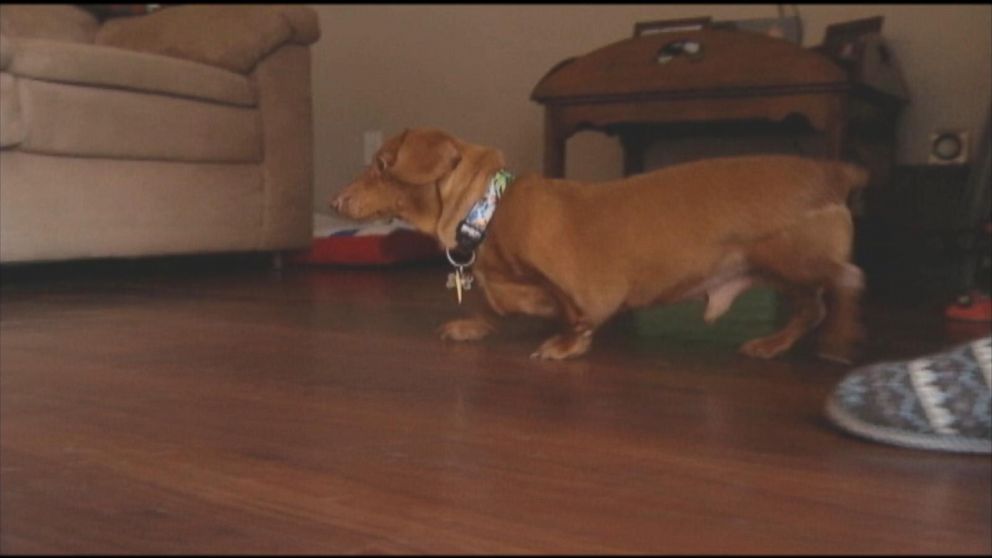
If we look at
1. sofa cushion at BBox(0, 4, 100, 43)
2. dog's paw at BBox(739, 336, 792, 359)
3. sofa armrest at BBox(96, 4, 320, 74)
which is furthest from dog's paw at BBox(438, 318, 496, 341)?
sofa cushion at BBox(0, 4, 100, 43)

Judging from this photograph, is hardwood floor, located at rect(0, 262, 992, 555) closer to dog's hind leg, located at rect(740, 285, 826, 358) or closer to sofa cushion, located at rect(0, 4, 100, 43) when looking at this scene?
dog's hind leg, located at rect(740, 285, 826, 358)

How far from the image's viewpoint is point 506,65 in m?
3.36

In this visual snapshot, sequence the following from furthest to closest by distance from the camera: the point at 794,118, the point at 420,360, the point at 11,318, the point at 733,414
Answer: the point at 794,118 → the point at 11,318 → the point at 420,360 → the point at 733,414

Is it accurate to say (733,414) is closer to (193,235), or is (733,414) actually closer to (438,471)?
(438,471)

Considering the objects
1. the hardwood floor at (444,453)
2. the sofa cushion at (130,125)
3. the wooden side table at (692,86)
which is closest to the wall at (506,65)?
the wooden side table at (692,86)

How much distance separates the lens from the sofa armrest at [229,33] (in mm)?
2623

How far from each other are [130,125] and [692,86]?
1.20 metres

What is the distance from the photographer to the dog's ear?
1.43 meters

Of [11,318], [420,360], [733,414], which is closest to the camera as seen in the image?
[733,414]

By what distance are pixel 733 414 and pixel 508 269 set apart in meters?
0.47

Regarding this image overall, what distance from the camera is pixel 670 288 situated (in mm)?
1372

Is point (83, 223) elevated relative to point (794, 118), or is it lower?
lower

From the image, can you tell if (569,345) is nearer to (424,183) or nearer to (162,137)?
(424,183)

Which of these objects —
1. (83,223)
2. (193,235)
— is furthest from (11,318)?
(193,235)
